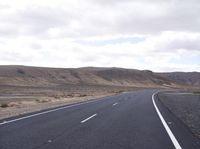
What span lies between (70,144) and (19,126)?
4.58 metres

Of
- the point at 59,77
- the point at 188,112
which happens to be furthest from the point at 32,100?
the point at 59,77

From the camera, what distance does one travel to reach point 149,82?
196 m

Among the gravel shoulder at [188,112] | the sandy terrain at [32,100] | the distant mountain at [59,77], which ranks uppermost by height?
the distant mountain at [59,77]

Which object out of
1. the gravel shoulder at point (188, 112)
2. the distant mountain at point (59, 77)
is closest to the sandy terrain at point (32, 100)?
the gravel shoulder at point (188, 112)

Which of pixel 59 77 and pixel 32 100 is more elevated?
pixel 59 77

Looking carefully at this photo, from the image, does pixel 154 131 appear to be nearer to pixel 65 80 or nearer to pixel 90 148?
pixel 90 148

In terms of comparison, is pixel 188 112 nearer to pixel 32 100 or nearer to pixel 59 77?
pixel 32 100

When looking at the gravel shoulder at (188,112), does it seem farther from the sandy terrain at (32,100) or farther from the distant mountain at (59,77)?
the distant mountain at (59,77)

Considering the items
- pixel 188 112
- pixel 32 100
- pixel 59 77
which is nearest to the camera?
pixel 188 112

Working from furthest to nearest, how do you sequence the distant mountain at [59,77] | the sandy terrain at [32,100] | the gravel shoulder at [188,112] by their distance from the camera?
the distant mountain at [59,77], the sandy terrain at [32,100], the gravel shoulder at [188,112]

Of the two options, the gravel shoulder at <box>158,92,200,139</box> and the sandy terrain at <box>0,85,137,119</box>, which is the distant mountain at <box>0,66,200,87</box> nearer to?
the sandy terrain at <box>0,85,137,119</box>

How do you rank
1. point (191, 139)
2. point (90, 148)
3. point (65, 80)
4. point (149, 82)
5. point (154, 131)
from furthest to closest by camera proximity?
point (149, 82) → point (65, 80) → point (154, 131) → point (191, 139) → point (90, 148)

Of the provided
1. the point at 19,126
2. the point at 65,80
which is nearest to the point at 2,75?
the point at 65,80

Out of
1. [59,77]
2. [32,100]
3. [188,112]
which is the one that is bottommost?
[188,112]
